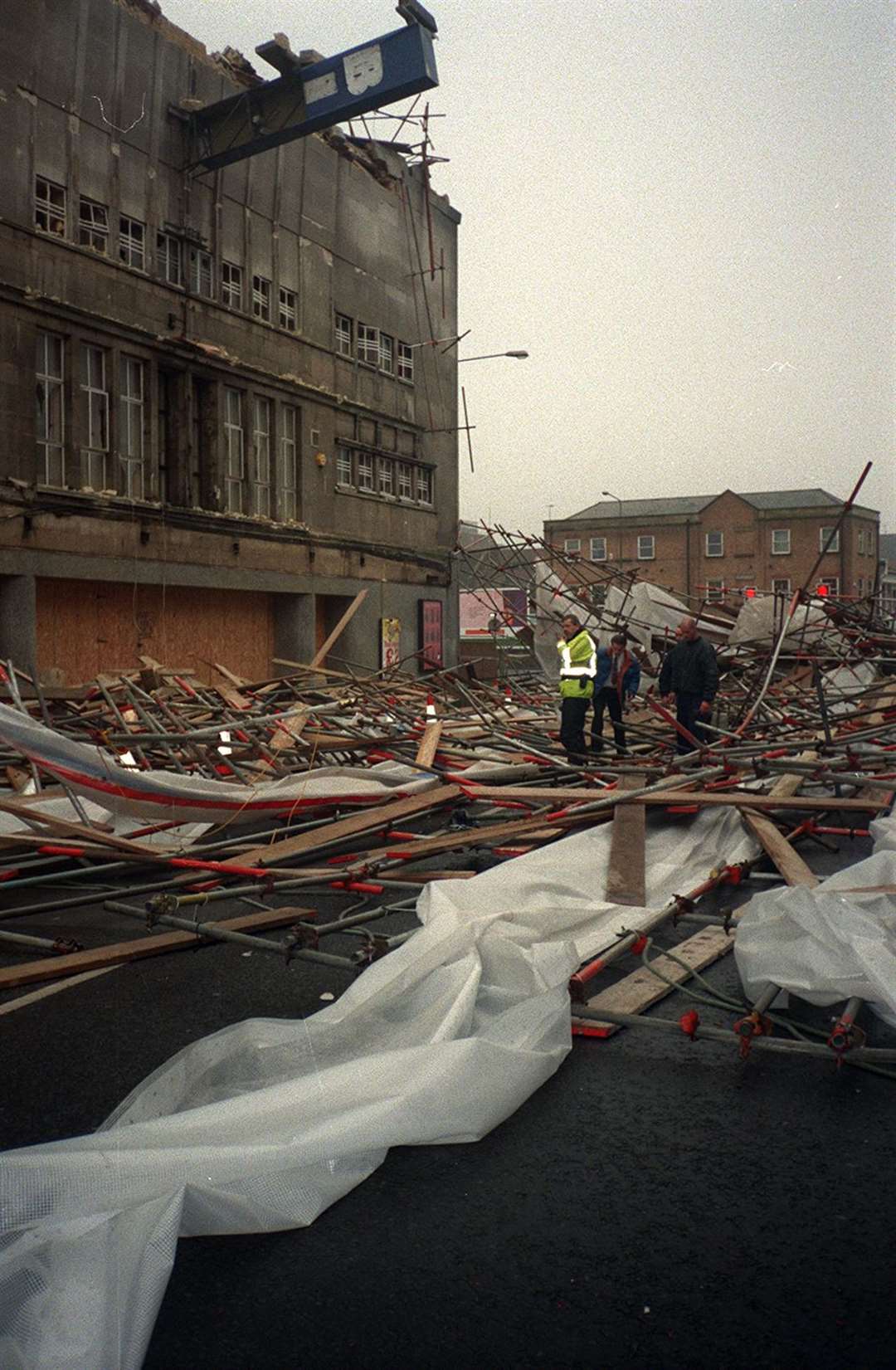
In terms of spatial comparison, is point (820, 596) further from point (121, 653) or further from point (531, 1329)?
Result: point (531, 1329)

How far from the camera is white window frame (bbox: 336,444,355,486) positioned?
31.2m

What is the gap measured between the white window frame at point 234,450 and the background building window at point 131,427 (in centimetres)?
281

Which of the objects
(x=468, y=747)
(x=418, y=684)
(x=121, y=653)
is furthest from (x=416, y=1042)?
(x=121, y=653)

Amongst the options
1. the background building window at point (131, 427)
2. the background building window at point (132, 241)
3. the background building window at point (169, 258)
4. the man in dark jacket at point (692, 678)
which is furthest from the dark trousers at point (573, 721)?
the background building window at point (169, 258)

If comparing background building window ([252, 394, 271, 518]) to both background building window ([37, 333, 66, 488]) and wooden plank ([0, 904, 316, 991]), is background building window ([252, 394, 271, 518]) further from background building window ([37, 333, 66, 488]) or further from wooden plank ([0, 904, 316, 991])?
wooden plank ([0, 904, 316, 991])

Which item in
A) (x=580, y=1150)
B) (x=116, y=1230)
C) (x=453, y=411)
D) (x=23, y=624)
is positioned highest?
(x=453, y=411)

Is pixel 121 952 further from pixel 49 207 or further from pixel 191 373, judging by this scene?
pixel 191 373

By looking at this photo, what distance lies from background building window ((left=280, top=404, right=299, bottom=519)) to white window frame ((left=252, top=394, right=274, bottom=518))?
0.48 meters

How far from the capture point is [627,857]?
7438mm

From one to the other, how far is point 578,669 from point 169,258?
16282 mm

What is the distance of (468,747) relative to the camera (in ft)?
42.0

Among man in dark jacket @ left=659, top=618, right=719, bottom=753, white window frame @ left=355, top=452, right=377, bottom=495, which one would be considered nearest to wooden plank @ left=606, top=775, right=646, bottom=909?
man in dark jacket @ left=659, top=618, right=719, bottom=753

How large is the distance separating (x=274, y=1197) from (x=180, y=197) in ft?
84.0

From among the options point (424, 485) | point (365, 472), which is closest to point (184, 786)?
point (365, 472)
